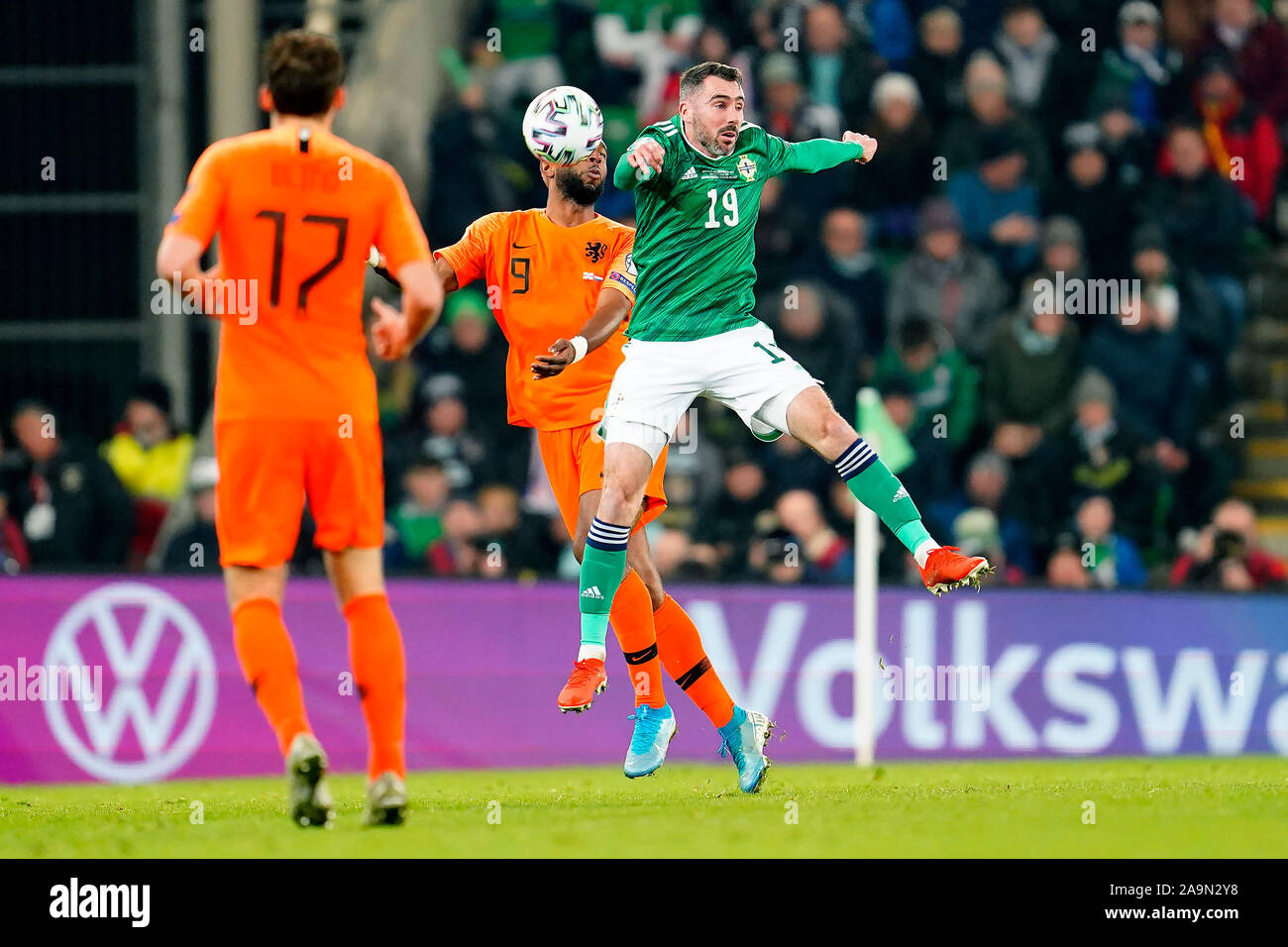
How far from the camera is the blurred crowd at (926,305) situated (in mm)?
14148

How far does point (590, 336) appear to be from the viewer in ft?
28.5

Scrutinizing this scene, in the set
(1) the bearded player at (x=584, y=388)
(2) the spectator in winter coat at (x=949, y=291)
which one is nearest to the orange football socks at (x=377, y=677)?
(1) the bearded player at (x=584, y=388)

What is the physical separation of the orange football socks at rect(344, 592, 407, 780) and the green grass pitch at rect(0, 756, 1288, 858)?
279 mm

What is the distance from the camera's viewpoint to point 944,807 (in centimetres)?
825

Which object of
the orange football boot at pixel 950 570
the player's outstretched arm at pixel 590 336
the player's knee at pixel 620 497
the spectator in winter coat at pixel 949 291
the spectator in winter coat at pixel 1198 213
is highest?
the spectator in winter coat at pixel 1198 213

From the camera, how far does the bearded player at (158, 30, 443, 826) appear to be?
704 centimetres

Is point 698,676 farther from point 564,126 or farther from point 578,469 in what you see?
point 564,126

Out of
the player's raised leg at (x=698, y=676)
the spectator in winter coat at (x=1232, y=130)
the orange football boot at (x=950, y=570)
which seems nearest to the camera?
the orange football boot at (x=950, y=570)

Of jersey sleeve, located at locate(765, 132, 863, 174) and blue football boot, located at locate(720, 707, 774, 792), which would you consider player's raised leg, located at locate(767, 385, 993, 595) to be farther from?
blue football boot, located at locate(720, 707, 774, 792)

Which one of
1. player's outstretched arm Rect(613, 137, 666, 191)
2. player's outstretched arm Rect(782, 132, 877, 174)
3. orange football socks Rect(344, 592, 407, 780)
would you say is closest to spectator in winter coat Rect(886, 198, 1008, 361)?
player's outstretched arm Rect(782, 132, 877, 174)

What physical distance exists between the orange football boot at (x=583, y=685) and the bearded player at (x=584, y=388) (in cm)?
53

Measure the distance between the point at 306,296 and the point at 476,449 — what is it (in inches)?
292

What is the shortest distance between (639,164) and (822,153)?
0.99 metres

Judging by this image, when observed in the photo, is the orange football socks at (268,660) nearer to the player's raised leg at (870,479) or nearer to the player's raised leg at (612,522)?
the player's raised leg at (612,522)
